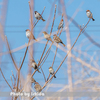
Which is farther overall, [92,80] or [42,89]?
[92,80]

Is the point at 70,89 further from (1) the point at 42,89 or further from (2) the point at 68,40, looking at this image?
(2) the point at 68,40

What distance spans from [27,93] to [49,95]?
0.20 m

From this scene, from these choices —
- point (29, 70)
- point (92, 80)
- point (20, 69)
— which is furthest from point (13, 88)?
point (92, 80)

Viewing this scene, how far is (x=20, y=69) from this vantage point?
5.56ft

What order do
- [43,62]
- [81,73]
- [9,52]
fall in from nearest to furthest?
[9,52], [43,62], [81,73]

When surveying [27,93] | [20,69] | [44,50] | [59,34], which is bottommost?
[27,93]

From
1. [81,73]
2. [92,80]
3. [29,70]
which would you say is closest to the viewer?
[29,70]

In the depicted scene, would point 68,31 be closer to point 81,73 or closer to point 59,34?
point 59,34

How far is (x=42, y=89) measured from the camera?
1777 mm

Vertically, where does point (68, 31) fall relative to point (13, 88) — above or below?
above

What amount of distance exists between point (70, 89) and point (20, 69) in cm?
55

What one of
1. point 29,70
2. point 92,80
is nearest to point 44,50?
point 29,70

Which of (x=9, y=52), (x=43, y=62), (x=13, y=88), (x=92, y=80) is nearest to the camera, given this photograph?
(x=9, y=52)

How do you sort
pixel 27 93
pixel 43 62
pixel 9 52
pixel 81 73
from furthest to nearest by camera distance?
pixel 81 73, pixel 43 62, pixel 9 52, pixel 27 93
